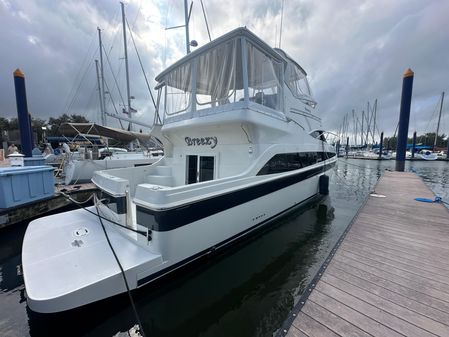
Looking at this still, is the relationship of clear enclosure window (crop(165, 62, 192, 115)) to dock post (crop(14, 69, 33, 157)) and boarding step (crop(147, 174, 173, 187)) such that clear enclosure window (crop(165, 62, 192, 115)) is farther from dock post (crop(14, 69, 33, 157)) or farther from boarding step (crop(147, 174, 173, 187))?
dock post (crop(14, 69, 33, 157))

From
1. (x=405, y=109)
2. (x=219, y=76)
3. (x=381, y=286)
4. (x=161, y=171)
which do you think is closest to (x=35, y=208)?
(x=161, y=171)

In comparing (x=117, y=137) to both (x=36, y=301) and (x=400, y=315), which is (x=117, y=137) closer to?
(x=36, y=301)

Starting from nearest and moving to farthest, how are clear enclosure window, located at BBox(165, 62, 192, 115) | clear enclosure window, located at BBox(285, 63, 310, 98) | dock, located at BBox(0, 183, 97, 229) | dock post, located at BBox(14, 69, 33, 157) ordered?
dock, located at BBox(0, 183, 97, 229) → clear enclosure window, located at BBox(165, 62, 192, 115) → clear enclosure window, located at BBox(285, 63, 310, 98) → dock post, located at BBox(14, 69, 33, 157)

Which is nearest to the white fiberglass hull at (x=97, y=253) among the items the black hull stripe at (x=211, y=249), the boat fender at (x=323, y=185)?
the black hull stripe at (x=211, y=249)

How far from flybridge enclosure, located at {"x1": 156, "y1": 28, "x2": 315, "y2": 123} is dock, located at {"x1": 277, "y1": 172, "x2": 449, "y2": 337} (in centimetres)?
288

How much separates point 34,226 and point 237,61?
469 centimetres

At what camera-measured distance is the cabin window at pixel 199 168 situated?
180 inches

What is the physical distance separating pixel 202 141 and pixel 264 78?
75.9 inches

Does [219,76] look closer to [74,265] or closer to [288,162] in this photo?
[288,162]

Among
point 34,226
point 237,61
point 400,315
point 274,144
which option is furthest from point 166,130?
point 400,315

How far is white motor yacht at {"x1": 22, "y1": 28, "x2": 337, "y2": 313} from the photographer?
2303 mm

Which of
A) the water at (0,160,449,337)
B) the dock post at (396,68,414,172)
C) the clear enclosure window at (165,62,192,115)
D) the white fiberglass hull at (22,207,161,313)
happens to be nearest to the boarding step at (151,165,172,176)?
the clear enclosure window at (165,62,192,115)

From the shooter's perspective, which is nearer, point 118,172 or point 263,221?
Result: point 263,221

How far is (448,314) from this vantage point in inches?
71.1
